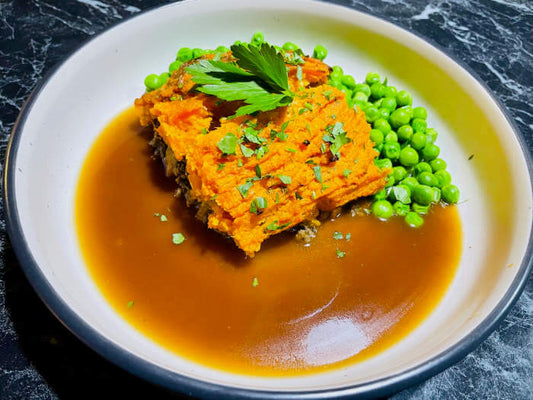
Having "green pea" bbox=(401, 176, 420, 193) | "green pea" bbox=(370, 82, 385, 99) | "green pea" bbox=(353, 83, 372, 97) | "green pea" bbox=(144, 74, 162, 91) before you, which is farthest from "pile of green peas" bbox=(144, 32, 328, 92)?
"green pea" bbox=(401, 176, 420, 193)

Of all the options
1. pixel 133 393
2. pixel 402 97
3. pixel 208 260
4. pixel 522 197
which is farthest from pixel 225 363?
pixel 402 97

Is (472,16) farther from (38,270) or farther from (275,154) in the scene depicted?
(38,270)

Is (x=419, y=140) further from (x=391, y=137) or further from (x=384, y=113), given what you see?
(x=384, y=113)

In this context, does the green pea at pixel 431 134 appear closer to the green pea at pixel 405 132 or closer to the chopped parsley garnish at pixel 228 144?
the green pea at pixel 405 132

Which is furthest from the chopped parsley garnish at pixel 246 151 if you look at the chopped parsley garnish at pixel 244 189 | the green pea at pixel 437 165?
the green pea at pixel 437 165

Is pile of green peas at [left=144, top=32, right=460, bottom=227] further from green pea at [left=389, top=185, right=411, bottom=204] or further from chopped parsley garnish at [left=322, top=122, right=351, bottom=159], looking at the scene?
chopped parsley garnish at [left=322, top=122, right=351, bottom=159]

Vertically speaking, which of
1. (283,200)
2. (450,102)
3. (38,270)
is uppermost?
(450,102)

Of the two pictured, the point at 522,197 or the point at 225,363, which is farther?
the point at 522,197
